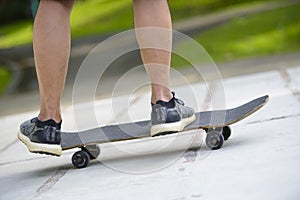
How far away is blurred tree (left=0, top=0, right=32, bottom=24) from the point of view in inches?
1449

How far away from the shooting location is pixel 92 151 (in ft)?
11.2

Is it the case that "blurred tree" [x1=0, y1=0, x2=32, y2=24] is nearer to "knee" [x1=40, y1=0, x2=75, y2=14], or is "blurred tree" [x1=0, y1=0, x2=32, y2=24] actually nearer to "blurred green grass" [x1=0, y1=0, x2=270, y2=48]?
"blurred green grass" [x1=0, y1=0, x2=270, y2=48]

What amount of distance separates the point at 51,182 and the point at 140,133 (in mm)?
465

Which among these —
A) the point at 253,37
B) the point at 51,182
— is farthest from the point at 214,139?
the point at 253,37

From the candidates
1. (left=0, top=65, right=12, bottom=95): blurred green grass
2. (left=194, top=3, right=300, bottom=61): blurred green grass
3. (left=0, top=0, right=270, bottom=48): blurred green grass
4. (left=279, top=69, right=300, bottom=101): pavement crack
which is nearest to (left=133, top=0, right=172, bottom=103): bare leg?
(left=279, top=69, right=300, bottom=101): pavement crack

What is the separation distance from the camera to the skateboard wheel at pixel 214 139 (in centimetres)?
319

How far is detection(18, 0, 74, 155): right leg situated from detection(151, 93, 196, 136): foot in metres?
0.43

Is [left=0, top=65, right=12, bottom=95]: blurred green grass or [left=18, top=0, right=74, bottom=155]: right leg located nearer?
[left=18, top=0, right=74, bottom=155]: right leg

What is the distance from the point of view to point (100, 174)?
10.1 ft

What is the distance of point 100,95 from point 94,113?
2347mm

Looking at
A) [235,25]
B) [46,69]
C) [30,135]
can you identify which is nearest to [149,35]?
[46,69]

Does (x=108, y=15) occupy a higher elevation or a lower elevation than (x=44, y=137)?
higher

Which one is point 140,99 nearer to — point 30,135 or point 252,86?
point 252,86

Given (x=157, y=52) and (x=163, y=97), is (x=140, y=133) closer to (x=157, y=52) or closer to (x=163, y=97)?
(x=163, y=97)
